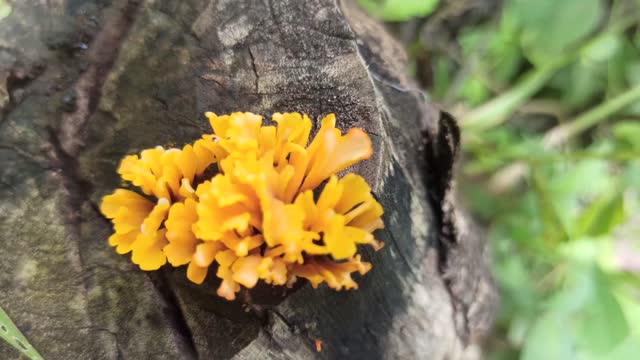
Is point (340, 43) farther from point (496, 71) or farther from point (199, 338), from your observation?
point (496, 71)

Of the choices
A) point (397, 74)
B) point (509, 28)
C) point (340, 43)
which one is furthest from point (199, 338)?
point (509, 28)

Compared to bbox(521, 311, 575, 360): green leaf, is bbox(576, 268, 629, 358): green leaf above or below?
above

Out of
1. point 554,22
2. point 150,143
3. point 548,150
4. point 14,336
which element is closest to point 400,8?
point 554,22

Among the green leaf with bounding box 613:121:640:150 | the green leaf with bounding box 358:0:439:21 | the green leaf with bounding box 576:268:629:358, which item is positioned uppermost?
the green leaf with bounding box 358:0:439:21

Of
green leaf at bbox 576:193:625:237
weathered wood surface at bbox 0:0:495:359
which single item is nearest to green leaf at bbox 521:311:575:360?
green leaf at bbox 576:193:625:237

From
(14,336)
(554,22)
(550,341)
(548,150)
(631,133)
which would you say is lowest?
(550,341)

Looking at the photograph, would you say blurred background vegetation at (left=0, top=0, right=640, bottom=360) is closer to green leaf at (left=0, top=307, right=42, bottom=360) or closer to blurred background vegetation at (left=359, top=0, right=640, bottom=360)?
blurred background vegetation at (left=359, top=0, right=640, bottom=360)

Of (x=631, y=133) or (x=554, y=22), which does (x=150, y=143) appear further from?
(x=631, y=133)
